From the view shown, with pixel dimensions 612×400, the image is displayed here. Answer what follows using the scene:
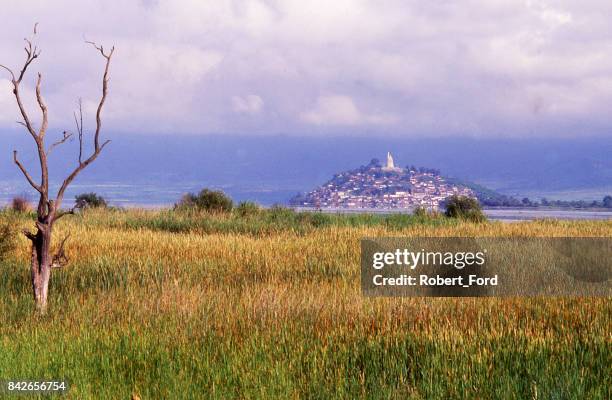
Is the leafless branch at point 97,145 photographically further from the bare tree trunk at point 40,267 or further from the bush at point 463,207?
the bush at point 463,207

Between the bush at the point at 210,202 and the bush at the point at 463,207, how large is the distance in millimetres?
9433

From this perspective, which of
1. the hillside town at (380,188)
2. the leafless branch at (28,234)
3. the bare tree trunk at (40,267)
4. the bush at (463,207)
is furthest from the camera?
the hillside town at (380,188)

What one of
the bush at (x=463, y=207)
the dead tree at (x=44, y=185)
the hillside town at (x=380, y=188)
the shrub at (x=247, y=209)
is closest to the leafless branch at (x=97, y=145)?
the dead tree at (x=44, y=185)

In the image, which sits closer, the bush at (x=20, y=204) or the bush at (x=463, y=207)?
the bush at (x=20, y=204)

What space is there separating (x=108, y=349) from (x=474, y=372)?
11.5 feet

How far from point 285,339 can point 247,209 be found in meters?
19.6

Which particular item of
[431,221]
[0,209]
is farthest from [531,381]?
[0,209]

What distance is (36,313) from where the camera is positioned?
29.6ft

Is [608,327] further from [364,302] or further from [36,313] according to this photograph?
[36,313]

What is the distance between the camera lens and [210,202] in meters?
30.0

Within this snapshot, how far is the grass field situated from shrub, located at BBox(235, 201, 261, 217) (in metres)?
13.7

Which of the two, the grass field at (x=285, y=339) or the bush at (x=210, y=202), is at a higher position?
the bush at (x=210, y=202)

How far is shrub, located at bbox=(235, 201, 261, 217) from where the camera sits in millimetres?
26544

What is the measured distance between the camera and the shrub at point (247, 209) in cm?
2654
